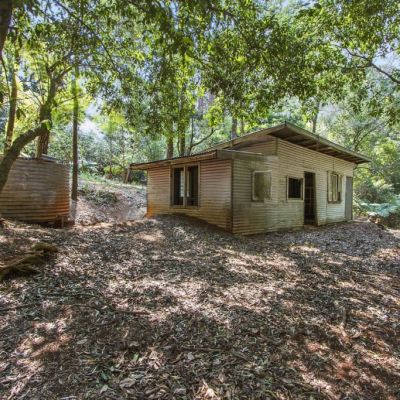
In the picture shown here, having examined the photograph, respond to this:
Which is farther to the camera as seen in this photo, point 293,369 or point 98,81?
point 98,81

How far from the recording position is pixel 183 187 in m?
11.1

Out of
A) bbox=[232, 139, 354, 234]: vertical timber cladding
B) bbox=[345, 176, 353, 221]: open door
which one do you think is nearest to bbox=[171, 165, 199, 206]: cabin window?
bbox=[232, 139, 354, 234]: vertical timber cladding

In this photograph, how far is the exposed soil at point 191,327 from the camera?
216cm

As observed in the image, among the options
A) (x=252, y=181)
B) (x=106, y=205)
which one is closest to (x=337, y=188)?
(x=252, y=181)

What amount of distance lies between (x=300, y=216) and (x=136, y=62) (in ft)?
26.9

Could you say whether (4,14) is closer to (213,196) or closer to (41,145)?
(213,196)

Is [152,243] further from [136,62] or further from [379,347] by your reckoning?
[379,347]

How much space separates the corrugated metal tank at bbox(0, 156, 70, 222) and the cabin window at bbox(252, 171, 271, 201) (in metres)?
6.00

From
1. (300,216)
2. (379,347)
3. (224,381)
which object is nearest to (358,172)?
(300,216)

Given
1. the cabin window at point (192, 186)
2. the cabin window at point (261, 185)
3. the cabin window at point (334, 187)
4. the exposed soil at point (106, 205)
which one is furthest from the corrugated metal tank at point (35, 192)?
the cabin window at point (334, 187)

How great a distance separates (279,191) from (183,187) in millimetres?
3593

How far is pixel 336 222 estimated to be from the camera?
13.5m

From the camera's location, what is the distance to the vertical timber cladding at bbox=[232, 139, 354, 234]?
9.02 meters

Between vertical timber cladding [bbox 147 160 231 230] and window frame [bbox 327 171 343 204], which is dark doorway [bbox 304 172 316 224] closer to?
window frame [bbox 327 171 343 204]
